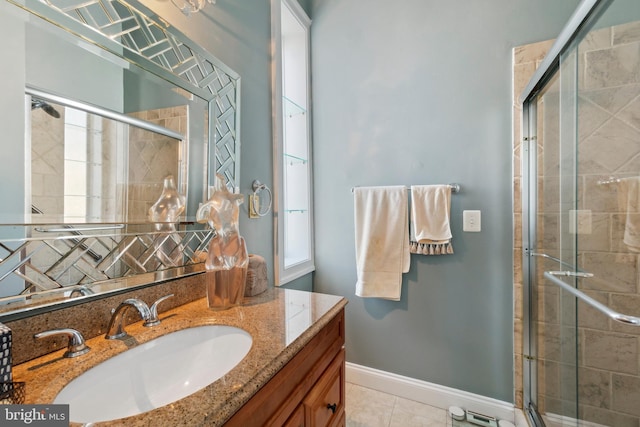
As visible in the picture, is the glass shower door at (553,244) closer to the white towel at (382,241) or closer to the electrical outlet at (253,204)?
the white towel at (382,241)

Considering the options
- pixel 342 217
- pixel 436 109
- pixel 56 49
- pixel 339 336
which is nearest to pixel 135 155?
pixel 56 49

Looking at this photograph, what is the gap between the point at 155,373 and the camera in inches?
26.7

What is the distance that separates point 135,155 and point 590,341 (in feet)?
5.54

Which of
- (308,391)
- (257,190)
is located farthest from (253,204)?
(308,391)

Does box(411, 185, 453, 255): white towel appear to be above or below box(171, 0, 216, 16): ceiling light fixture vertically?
below

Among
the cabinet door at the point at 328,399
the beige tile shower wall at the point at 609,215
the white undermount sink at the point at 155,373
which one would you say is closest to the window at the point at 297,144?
the cabinet door at the point at 328,399

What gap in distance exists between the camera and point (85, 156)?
74cm

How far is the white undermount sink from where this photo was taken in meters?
0.55

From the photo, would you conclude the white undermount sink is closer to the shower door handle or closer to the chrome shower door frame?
the shower door handle

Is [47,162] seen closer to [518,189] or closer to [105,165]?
[105,165]

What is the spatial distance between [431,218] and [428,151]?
1.31 ft

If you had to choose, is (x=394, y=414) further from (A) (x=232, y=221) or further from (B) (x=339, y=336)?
(A) (x=232, y=221)

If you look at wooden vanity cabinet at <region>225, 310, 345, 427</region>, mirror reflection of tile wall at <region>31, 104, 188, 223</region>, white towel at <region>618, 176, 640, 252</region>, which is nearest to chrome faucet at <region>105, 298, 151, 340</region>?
mirror reflection of tile wall at <region>31, 104, 188, 223</region>

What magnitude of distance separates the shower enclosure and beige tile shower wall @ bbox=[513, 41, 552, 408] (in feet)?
0.35
